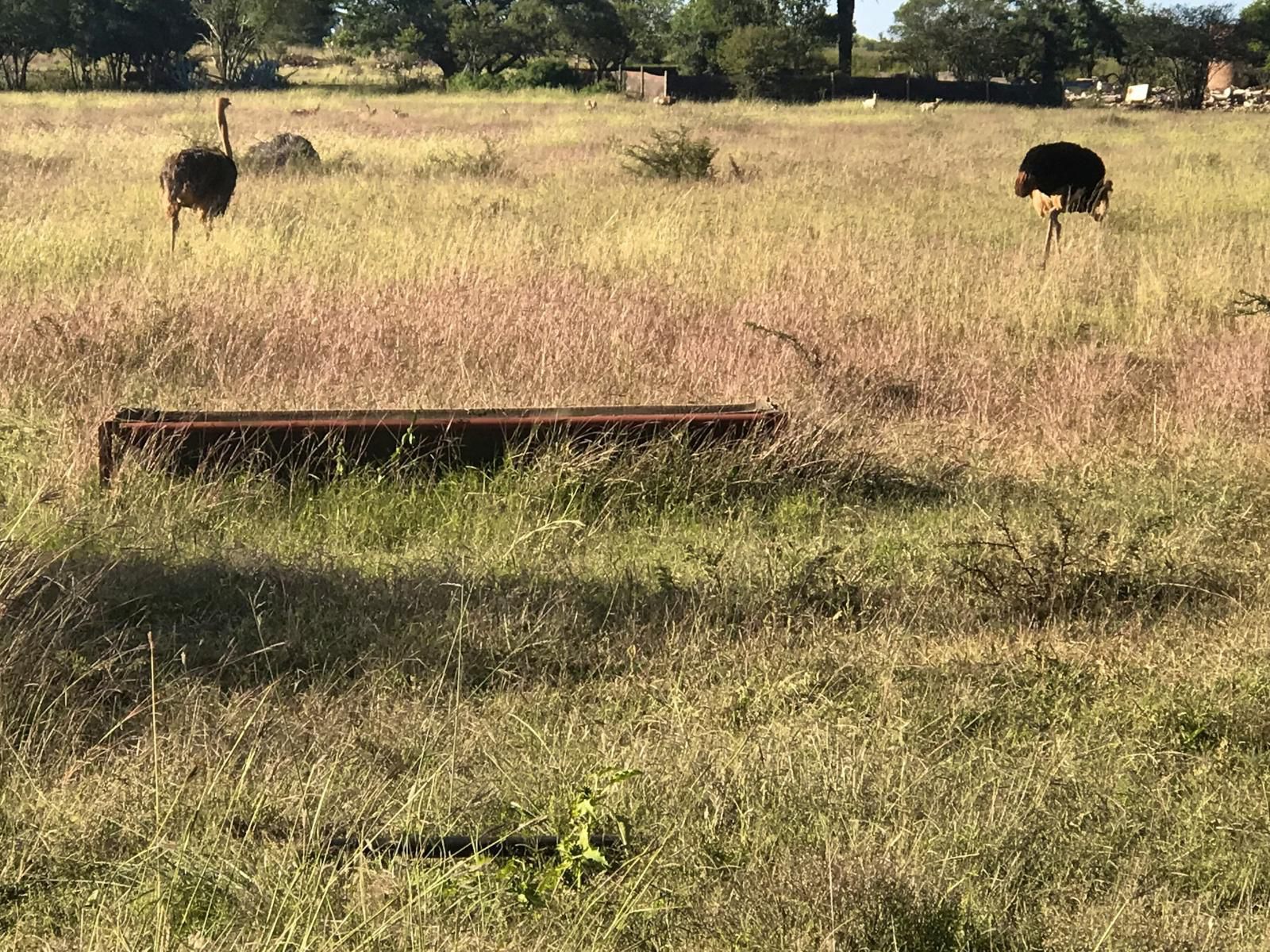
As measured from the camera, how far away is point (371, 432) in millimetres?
5922

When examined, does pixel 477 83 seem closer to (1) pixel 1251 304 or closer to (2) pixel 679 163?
(2) pixel 679 163

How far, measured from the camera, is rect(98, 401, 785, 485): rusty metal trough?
5.65 meters

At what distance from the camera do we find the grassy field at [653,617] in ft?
9.31

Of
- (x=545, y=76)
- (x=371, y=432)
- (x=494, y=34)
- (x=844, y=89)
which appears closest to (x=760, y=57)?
(x=844, y=89)

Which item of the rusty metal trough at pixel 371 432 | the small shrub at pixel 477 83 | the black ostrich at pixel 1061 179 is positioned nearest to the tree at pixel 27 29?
the small shrub at pixel 477 83

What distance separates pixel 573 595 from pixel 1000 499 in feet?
7.80

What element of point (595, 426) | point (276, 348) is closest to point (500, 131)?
point (276, 348)

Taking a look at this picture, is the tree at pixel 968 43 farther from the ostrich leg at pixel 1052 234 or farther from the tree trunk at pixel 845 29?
the ostrich leg at pixel 1052 234

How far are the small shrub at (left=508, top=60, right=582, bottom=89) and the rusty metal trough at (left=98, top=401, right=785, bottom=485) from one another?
47.4m

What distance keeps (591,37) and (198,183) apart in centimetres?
4936

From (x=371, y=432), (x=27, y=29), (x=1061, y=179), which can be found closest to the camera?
(x=371, y=432)

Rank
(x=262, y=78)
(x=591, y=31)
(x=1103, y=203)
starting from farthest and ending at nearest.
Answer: (x=591, y=31), (x=262, y=78), (x=1103, y=203)

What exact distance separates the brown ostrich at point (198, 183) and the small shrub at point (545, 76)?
40653 millimetres

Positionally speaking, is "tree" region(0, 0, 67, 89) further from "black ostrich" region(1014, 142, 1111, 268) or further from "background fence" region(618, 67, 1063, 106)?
"black ostrich" region(1014, 142, 1111, 268)
